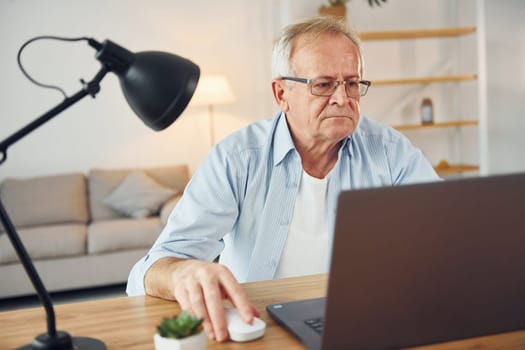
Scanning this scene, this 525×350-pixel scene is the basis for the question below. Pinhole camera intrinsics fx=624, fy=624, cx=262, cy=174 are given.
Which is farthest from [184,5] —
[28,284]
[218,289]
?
[218,289]

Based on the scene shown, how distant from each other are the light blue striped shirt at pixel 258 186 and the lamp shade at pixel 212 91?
3.12 m

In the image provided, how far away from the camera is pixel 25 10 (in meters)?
5.04

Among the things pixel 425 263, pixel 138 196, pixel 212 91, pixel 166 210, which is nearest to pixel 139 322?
pixel 425 263

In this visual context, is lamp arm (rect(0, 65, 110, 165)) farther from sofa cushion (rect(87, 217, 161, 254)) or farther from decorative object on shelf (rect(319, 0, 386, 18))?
decorative object on shelf (rect(319, 0, 386, 18))

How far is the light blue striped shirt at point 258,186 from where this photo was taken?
4.97ft

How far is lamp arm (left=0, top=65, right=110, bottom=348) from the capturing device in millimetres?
894

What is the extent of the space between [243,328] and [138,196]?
12.6ft

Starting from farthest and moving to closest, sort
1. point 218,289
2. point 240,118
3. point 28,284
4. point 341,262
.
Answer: point 240,118 < point 28,284 < point 218,289 < point 341,262

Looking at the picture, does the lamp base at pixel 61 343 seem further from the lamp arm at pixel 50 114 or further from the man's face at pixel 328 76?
the man's face at pixel 328 76

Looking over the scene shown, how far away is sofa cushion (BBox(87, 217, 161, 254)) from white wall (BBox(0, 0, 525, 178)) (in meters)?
0.96

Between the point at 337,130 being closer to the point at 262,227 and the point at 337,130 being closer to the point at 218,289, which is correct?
the point at 262,227

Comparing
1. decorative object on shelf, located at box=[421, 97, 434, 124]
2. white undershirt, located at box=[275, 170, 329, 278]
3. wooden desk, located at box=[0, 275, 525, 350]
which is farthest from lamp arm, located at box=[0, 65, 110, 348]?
decorative object on shelf, located at box=[421, 97, 434, 124]

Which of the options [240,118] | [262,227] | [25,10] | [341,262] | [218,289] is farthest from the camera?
[240,118]

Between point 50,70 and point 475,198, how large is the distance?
4.88 metres
